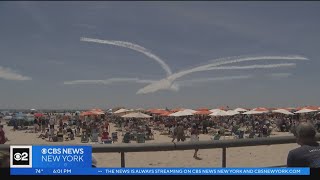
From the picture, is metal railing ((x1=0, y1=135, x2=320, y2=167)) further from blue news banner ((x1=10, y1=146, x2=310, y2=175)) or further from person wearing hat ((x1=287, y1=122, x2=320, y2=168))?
person wearing hat ((x1=287, y1=122, x2=320, y2=168))

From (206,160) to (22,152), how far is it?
762 cm

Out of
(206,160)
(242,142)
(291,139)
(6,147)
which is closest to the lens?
(6,147)

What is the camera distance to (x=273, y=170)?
4488mm

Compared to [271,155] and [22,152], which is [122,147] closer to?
[22,152]

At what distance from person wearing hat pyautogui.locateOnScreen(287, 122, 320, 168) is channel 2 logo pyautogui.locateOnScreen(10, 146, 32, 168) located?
8.73ft

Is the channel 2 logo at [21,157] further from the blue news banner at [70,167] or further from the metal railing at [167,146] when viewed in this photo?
the metal railing at [167,146]

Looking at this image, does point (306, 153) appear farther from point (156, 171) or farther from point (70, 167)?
point (70, 167)

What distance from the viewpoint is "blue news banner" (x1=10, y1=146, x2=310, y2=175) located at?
435cm

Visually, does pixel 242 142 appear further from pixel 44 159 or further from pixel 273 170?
pixel 44 159
